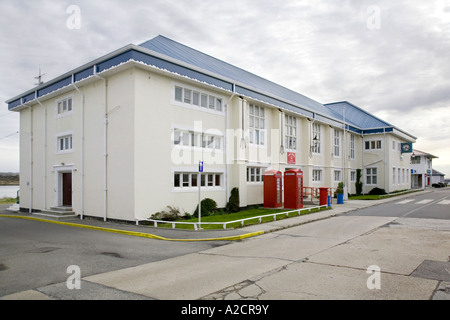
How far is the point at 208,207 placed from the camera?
60.7 ft

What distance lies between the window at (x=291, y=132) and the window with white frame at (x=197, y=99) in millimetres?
7988

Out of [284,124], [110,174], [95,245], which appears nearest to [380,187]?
[284,124]

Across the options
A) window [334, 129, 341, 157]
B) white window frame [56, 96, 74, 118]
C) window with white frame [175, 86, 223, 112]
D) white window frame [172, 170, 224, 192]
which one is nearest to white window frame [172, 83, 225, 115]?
window with white frame [175, 86, 223, 112]

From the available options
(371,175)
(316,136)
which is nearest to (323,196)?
(316,136)

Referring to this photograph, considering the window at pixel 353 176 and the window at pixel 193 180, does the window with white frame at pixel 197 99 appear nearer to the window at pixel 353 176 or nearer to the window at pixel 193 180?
the window at pixel 193 180

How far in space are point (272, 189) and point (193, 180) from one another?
595 cm

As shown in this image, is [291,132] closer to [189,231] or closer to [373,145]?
[189,231]

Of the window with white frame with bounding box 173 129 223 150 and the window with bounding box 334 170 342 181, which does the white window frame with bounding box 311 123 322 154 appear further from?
the window with white frame with bounding box 173 129 223 150

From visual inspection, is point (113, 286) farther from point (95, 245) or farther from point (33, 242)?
point (33, 242)

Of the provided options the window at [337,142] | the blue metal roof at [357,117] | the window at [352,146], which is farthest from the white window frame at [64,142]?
the window at [352,146]

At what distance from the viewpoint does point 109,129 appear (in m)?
16.6

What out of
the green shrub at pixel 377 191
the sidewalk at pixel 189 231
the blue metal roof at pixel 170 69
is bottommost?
the green shrub at pixel 377 191

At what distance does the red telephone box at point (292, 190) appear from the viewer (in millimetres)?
21547

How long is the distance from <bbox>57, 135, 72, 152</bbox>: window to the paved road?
7631 mm
